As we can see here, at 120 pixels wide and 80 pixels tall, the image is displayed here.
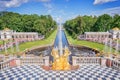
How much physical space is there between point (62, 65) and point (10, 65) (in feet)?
17.6

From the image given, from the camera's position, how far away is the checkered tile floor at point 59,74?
45.8ft

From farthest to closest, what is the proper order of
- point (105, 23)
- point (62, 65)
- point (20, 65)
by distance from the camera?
1. point (105, 23)
2. point (20, 65)
3. point (62, 65)

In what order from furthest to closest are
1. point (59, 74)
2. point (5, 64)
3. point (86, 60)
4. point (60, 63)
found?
point (86, 60) → point (5, 64) → point (60, 63) → point (59, 74)

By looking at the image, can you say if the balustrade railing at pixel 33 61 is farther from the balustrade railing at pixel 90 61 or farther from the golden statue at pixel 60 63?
the balustrade railing at pixel 90 61

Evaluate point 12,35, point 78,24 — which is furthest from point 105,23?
point 12,35

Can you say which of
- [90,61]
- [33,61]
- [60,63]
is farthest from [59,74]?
[90,61]

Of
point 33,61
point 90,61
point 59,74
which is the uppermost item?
point 33,61

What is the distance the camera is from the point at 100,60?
58.0 ft

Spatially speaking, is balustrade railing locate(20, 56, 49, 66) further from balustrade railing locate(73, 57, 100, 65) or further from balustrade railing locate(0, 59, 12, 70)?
balustrade railing locate(73, 57, 100, 65)

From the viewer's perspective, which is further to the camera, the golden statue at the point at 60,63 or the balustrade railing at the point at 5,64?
the golden statue at the point at 60,63

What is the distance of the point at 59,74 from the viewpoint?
1487 cm

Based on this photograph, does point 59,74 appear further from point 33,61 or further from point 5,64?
point 5,64

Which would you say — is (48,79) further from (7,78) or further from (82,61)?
(82,61)

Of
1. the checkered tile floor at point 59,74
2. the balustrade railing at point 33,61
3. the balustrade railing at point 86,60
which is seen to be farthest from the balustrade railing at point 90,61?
the balustrade railing at point 33,61
